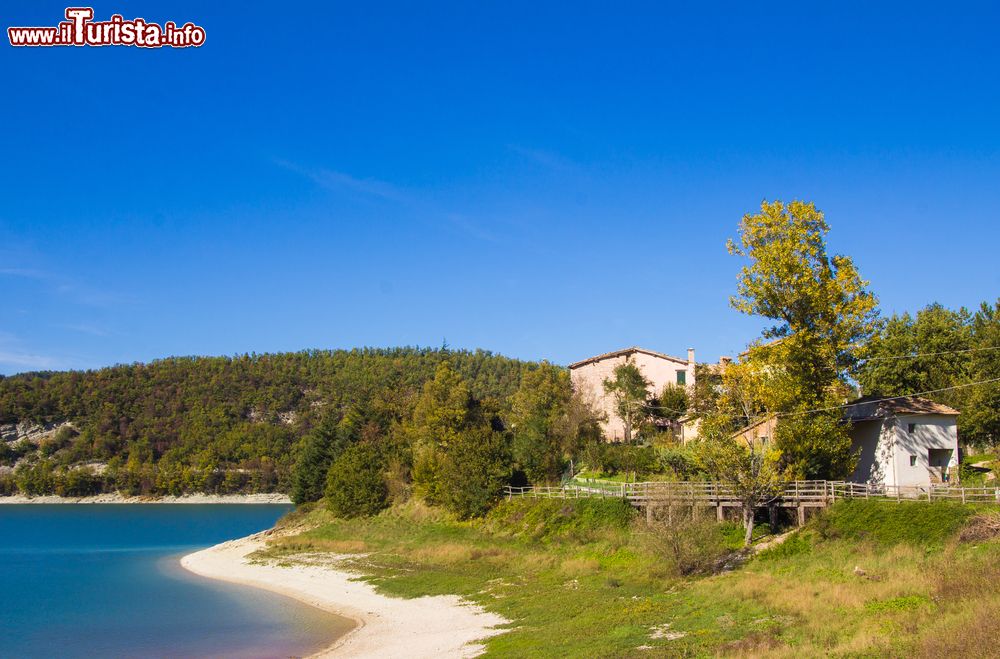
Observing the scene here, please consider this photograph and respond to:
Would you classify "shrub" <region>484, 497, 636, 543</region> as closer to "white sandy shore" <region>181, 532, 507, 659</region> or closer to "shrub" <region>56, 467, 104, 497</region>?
"white sandy shore" <region>181, 532, 507, 659</region>

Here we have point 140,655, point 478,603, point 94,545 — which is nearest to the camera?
point 140,655

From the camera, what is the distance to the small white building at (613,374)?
71.9 meters

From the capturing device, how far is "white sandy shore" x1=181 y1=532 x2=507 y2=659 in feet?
96.6

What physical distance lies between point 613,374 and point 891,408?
108 ft

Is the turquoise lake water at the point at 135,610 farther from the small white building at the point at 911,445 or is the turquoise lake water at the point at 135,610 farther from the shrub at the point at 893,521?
the small white building at the point at 911,445

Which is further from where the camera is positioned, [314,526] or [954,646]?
[314,526]

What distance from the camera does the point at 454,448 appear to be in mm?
59562

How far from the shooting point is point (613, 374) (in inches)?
2911

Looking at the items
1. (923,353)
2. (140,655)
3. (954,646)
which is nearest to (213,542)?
(140,655)

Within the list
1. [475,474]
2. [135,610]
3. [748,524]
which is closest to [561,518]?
[475,474]

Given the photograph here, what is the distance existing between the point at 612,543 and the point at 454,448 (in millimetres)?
20264

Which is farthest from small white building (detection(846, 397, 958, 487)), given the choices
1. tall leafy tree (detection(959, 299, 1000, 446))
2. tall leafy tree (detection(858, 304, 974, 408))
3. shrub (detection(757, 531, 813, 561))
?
tall leafy tree (detection(858, 304, 974, 408))

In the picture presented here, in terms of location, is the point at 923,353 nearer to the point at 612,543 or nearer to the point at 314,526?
the point at 612,543

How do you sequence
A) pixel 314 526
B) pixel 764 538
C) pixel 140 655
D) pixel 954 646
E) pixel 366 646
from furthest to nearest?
pixel 314 526 → pixel 764 538 → pixel 140 655 → pixel 366 646 → pixel 954 646
